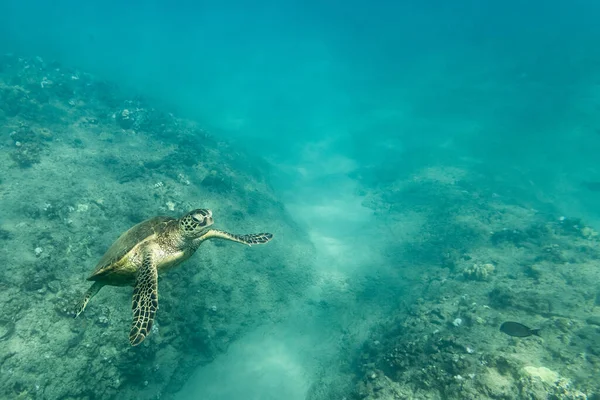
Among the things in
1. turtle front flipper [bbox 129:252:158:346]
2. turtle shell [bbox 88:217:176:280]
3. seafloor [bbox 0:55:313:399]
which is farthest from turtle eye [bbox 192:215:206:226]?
seafloor [bbox 0:55:313:399]

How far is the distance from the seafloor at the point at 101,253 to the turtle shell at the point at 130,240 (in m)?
1.95

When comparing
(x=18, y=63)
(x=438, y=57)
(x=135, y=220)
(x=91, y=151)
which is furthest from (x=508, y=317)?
(x=438, y=57)

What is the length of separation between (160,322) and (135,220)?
3.11 m

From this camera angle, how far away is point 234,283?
811 centimetres

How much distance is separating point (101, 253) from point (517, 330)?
935 cm

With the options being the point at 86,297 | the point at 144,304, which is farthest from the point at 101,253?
the point at 144,304

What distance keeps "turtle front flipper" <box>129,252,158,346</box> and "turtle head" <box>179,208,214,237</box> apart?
742mm

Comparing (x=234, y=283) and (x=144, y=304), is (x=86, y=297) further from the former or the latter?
(x=234, y=283)

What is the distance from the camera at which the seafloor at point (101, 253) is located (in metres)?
5.29

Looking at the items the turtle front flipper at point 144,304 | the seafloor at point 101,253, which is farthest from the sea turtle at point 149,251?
the seafloor at point 101,253

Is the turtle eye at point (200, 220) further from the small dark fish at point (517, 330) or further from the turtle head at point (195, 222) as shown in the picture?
the small dark fish at point (517, 330)

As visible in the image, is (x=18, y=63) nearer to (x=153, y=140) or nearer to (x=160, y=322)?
Result: (x=153, y=140)

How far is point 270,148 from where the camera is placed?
2336 centimetres

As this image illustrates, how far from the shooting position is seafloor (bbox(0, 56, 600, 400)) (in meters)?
5.06
